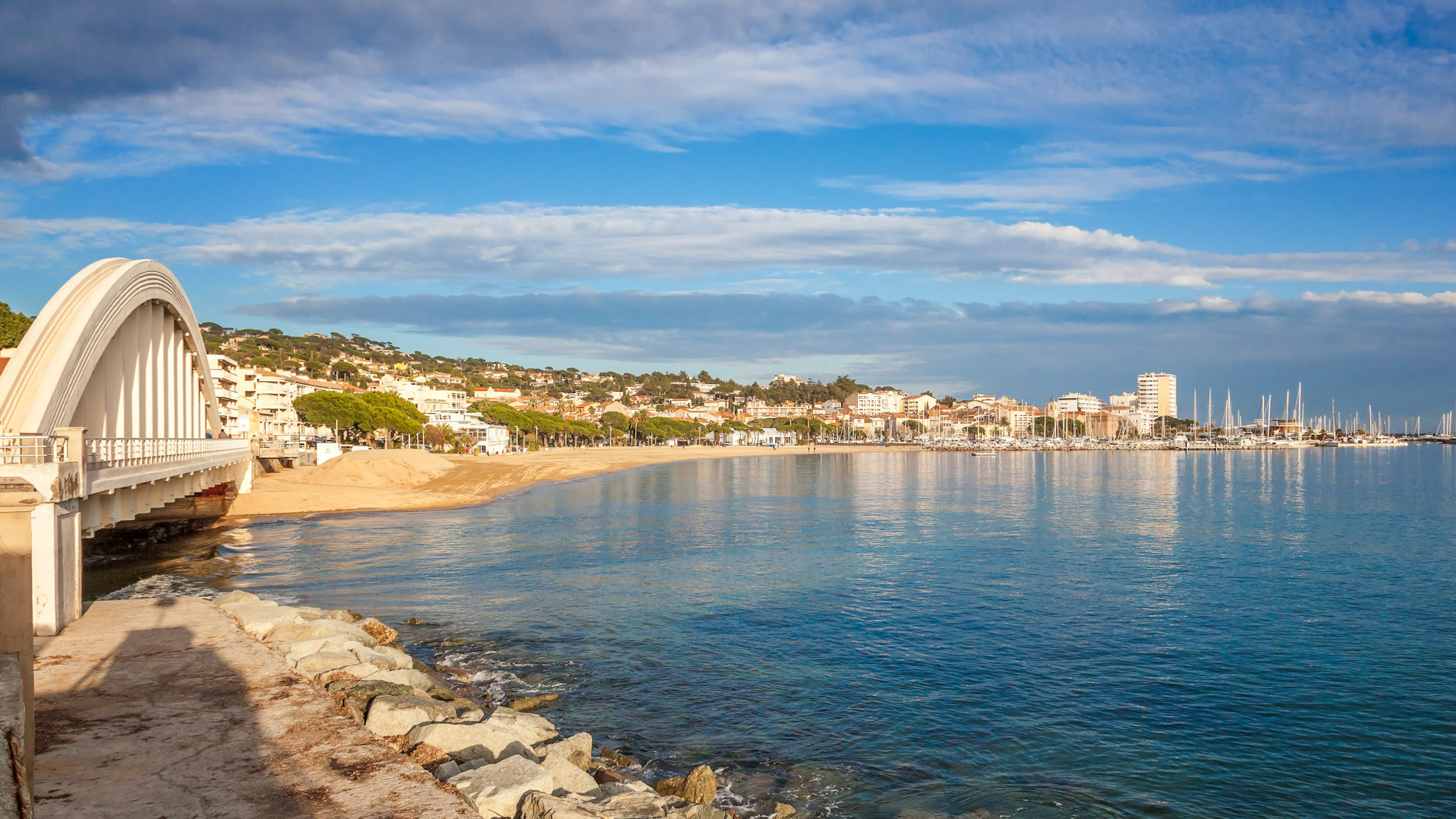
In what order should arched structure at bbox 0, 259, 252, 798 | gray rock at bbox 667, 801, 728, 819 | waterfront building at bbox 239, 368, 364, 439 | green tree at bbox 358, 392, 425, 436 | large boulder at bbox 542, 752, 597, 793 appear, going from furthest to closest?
waterfront building at bbox 239, 368, 364, 439, green tree at bbox 358, 392, 425, 436, arched structure at bbox 0, 259, 252, 798, large boulder at bbox 542, 752, 597, 793, gray rock at bbox 667, 801, 728, 819

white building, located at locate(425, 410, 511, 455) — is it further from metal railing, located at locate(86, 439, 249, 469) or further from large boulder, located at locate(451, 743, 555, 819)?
large boulder, located at locate(451, 743, 555, 819)

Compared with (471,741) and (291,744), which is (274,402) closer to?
(291,744)

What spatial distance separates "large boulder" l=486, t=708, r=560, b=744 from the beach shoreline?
129 feet

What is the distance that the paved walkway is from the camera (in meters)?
8.59

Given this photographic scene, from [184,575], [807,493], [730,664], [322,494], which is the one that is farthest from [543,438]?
[730,664]

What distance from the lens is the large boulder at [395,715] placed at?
1102 cm

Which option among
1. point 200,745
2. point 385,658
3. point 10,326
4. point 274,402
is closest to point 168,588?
point 385,658

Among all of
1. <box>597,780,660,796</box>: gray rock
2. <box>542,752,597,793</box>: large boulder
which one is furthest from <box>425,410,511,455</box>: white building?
<box>597,780,660,796</box>: gray rock

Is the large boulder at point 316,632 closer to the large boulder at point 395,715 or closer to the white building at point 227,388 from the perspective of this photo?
the large boulder at point 395,715

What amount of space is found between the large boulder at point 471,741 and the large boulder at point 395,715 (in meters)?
0.24

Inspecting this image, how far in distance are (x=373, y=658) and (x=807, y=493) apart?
57906mm

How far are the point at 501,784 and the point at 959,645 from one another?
1396 centimetres

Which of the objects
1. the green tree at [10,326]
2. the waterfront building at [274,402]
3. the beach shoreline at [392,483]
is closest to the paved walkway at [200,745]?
the beach shoreline at [392,483]

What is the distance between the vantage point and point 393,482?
2598 inches
